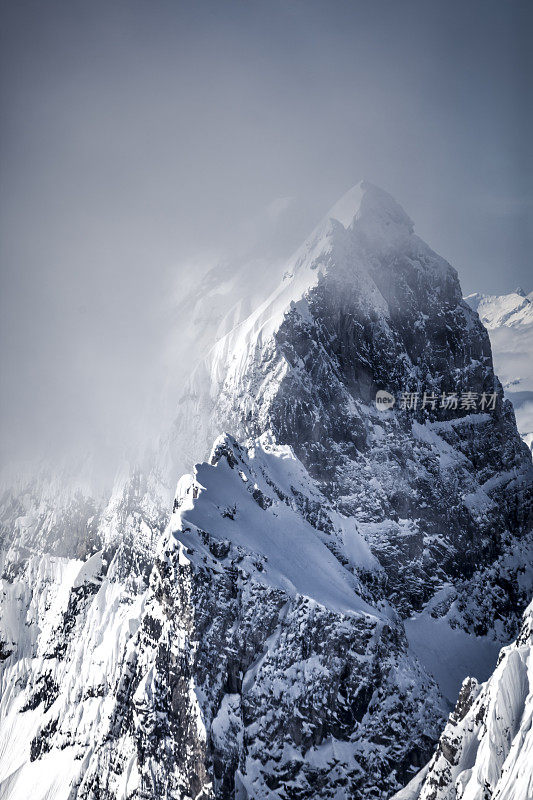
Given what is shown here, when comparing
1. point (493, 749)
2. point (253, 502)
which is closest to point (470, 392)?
point (253, 502)

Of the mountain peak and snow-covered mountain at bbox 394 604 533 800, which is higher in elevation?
the mountain peak

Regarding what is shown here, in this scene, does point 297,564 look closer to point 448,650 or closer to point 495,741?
point 495,741

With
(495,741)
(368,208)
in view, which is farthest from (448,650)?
(368,208)

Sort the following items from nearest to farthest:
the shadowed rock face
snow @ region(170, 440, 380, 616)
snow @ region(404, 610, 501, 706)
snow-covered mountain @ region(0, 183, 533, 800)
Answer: snow-covered mountain @ region(0, 183, 533, 800) → snow @ region(170, 440, 380, 616) → snow @ region(404, 610, 501, 706) → the shadowed rock face

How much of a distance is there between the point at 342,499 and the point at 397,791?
5676 centimetres

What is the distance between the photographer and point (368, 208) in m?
161

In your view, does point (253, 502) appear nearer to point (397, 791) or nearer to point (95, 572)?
point (397, 791)

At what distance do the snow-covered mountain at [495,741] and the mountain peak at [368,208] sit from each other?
124270mm

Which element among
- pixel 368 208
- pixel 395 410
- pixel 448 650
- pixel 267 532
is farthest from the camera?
pixel 368 208

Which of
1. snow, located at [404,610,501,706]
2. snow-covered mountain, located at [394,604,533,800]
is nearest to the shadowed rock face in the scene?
snow, located at [404,610,501,706]

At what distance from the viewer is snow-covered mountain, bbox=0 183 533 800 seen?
3127 inches

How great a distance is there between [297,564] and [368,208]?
11036 cm

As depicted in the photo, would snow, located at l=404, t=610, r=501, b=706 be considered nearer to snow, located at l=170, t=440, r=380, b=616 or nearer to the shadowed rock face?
the shadowed rock face

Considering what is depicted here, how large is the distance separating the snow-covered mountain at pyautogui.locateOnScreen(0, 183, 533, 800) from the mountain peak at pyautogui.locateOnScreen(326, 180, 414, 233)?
2.58 feet
